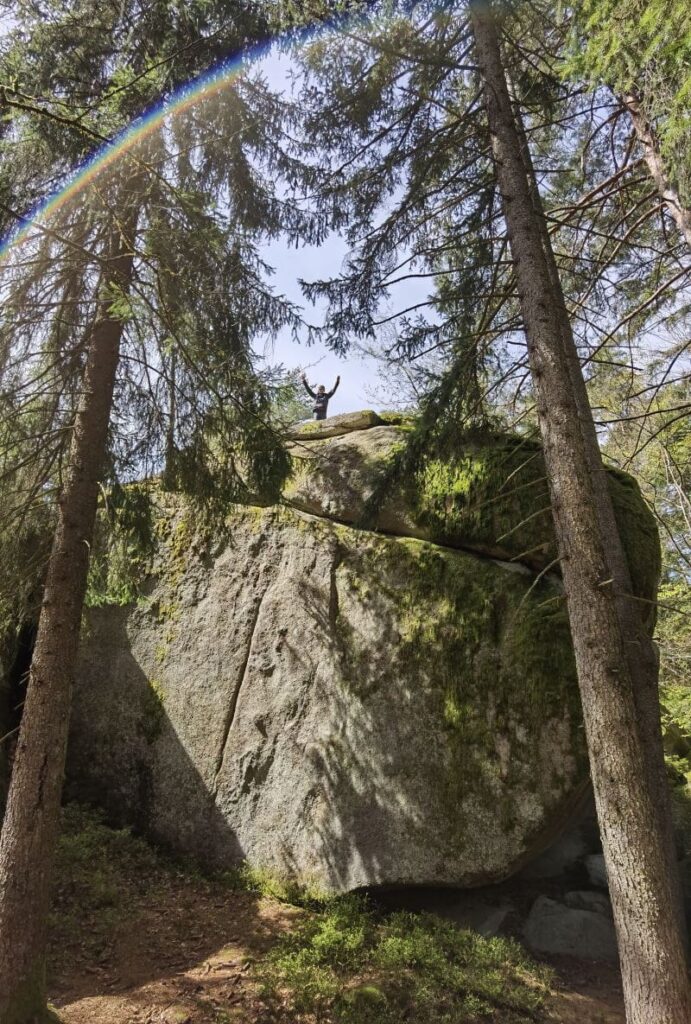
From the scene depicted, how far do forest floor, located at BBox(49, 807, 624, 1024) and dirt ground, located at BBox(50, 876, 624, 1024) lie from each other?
0.5 inches

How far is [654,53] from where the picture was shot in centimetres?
484

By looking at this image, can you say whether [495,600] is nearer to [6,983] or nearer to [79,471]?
[79,471]

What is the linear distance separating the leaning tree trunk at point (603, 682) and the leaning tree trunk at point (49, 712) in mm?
3590

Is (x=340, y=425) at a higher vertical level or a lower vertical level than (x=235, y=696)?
higher

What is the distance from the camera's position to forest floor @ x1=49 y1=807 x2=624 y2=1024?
5.04 m

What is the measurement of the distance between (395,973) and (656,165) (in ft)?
28.1

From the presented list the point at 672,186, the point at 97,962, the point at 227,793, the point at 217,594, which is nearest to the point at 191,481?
the point at 217,594

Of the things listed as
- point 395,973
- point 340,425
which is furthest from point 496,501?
point 395,973

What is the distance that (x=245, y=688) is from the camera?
26.2ft

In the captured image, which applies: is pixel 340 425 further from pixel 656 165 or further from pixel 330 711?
pixel 656 165

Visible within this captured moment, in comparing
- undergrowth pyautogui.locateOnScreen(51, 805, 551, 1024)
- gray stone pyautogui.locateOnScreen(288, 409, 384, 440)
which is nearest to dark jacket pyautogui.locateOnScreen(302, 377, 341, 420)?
gray stone pyautogui.locateOnScreen(288, 409, 384, 440)

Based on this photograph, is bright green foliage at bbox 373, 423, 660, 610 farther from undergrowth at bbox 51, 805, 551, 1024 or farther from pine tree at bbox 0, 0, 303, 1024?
undergrowth at bbox 51, 805, 551, 1024

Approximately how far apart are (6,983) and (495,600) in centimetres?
546

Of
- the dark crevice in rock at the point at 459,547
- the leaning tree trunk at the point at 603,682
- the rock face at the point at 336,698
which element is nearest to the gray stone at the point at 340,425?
the rock face at the point at 336,698
